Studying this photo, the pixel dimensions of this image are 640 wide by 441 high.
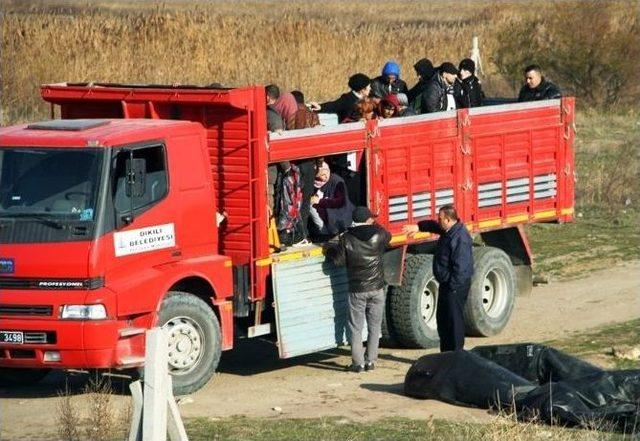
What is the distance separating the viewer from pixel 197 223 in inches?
546

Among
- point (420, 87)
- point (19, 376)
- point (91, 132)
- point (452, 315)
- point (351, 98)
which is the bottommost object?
point (19, 376)

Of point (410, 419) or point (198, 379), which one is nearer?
point (410, 419)

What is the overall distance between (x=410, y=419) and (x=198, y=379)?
2.21m

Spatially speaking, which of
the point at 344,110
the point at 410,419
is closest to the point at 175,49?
the point at 344,110

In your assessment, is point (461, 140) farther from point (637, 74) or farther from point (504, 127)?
point (637, 74)

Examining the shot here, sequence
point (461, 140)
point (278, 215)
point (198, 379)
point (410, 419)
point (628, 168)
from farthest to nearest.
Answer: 1. point (628, 168)
2. point (461, 140)
3. point (278, 215)
4. point (198, 379)
5. point (410, 419)

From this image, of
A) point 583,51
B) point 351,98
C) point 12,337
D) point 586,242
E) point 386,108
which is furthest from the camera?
point 583,51

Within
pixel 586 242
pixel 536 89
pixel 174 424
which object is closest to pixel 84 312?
pixel 174 424

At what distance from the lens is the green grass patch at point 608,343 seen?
596 inches

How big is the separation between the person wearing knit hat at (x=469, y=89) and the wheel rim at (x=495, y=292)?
96.7 inches

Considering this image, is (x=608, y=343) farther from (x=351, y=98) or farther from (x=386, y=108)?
(x=351, y=98)

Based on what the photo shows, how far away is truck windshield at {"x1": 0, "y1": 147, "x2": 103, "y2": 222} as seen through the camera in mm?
13031

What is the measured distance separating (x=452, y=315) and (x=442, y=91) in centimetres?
384

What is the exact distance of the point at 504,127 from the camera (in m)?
17.0
